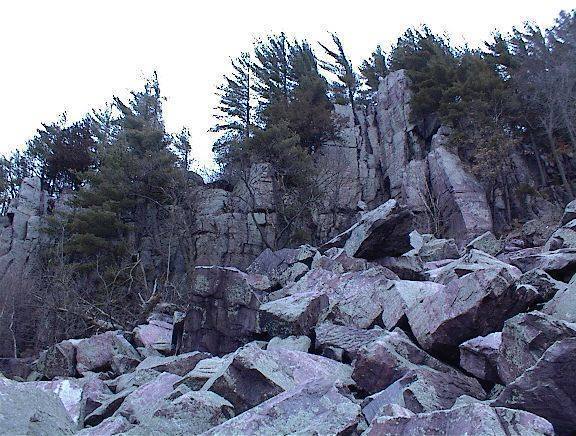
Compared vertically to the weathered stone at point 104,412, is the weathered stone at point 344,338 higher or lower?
higher

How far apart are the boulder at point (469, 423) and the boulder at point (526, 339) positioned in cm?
133

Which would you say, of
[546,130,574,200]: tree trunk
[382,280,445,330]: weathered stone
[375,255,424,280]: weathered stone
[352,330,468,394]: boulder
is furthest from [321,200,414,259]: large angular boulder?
[546,130,574,200]: tree trunk

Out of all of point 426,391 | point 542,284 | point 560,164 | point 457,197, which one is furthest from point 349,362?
point 560,164

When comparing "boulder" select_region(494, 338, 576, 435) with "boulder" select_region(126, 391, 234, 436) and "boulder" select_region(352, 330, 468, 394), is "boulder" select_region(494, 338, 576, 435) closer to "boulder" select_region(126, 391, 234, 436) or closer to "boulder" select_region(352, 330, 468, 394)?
"boulder" select_region(352, 330, 468, 394)

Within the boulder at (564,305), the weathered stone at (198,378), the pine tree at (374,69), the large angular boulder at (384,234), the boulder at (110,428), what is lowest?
the boulder at (110,428)

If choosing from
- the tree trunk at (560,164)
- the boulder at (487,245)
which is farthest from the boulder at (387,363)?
the tree trunk at (560,164)

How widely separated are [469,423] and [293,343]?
146 inches

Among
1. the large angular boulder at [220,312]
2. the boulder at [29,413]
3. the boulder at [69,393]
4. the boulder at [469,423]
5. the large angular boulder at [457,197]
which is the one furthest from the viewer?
the large angular boulder at [457,197]

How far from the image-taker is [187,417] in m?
4.12

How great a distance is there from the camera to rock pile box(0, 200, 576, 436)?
11.3 feet

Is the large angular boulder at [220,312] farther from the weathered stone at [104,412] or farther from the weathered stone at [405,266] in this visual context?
the weathered stone at [405,266]

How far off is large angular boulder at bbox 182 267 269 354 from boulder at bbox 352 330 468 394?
2489 mm

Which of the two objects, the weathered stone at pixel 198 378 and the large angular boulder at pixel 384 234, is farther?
the large angular boulder at pixel 384 234

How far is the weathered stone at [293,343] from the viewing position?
6.16m
